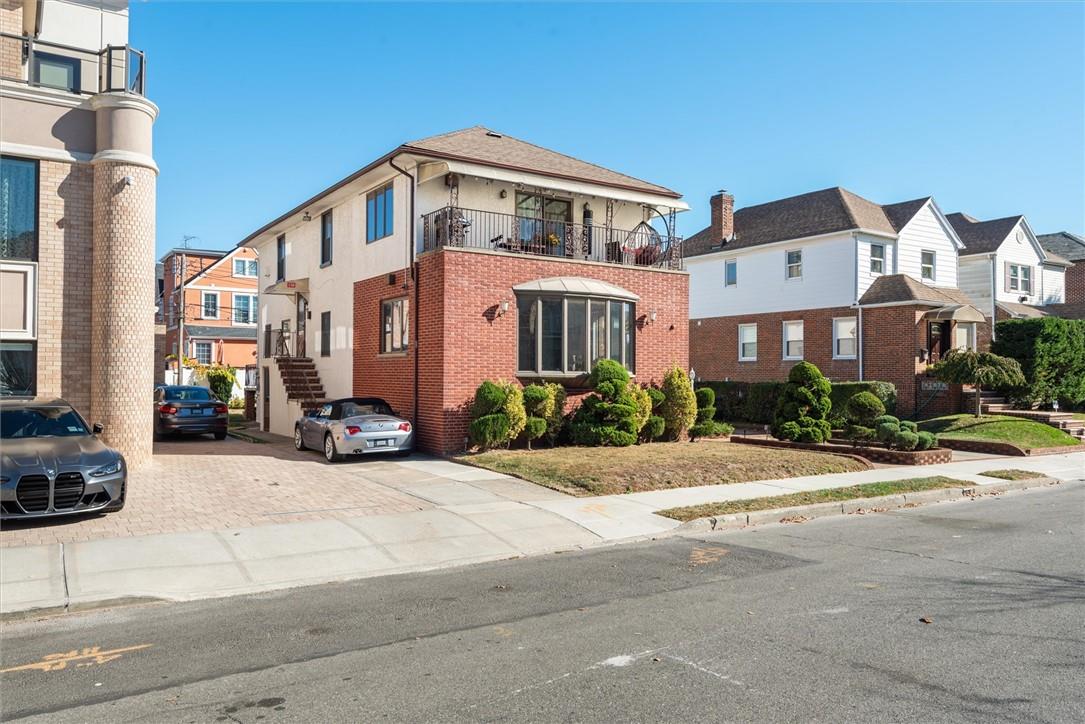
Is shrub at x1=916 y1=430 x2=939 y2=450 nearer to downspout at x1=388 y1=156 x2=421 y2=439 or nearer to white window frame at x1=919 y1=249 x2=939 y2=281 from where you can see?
downspout at x1=388 y1=156 x2=421 y2=439

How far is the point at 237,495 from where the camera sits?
11594mm

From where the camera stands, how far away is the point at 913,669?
495 centimetres

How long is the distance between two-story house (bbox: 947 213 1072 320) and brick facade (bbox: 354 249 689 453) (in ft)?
70.8

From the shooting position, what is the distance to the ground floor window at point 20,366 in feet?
43.5

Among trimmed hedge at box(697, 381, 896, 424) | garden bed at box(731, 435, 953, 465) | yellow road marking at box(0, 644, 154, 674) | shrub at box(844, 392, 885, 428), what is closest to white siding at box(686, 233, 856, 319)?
trimmed hedge at box(697, 381, 896, 424)

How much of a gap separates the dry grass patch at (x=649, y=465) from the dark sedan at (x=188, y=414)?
860cm

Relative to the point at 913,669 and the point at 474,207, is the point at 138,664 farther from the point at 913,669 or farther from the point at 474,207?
the point at 474,207

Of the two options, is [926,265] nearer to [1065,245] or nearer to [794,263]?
[794,263]

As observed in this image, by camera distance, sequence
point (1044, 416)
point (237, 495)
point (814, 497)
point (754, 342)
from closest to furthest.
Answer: point (237, 495), point (814, 497), point (1044, 416), point (754, 342)

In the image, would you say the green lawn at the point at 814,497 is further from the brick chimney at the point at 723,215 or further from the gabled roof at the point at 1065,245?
the gabled roof at the point at 1065,245

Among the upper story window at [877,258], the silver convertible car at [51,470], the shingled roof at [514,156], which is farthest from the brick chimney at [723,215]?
the silver convertible car at [51,470]

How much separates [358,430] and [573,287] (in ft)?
19.5

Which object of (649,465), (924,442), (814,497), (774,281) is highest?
(774,281)

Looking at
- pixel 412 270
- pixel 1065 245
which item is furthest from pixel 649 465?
pixel 1065 245
